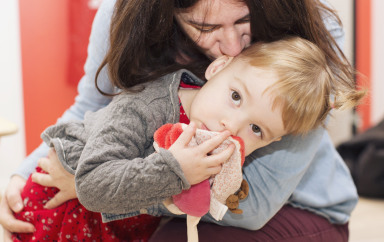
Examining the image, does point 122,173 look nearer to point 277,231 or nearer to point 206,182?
point 206,182

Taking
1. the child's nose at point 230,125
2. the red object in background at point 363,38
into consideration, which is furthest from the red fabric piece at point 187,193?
the red object in background at point 363,38

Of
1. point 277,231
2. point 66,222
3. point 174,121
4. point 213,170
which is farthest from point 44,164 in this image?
point 277,231

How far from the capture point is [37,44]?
8.86 ft

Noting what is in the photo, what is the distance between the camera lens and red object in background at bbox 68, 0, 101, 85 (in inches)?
107

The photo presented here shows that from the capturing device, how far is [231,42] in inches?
47.8

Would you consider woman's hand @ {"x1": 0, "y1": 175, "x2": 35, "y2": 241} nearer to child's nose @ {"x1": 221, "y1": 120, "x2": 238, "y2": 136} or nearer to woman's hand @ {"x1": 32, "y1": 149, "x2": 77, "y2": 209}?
woman's hand @ {"x1": 32, "y1": 149, "x2": 77, "y2": 209}

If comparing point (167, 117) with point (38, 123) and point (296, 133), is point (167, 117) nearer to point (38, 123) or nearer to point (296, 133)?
point (296, 133)

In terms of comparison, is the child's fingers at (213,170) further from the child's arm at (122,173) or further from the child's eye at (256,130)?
the child's eye at (256,130)

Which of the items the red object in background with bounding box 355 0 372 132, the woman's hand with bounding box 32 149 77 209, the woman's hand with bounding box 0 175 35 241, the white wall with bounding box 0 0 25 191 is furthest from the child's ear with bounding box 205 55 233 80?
the red object in background with bounding box 355 0 372 132

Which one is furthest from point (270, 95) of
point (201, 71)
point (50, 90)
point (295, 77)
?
point (50, 90)

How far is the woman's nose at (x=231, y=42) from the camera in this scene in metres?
1.21

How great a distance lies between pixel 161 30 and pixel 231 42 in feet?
0.62

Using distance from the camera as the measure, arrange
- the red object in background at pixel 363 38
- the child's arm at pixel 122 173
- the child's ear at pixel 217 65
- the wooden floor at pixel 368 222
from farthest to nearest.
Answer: the red object in background at pixel 363 38, the wooden floor at pixel 368 222, the child's ear at pixel 217 65, the child's arm at pixel 122 173

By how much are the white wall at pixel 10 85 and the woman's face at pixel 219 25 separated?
5.57ft
